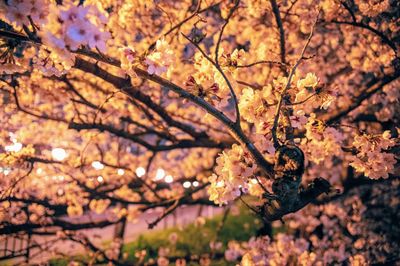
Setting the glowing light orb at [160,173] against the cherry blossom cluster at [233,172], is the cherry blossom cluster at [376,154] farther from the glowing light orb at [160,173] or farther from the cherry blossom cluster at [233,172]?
the glowing light orb at [160,173]

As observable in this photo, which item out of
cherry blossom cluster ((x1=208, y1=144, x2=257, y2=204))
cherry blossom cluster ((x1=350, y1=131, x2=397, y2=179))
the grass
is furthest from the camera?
the grass

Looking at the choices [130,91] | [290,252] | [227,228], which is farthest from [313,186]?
[227,228]

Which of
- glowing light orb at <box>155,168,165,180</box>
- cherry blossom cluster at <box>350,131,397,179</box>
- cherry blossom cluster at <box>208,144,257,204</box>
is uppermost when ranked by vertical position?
glowing light orb at <box>155,168,165,180</box>

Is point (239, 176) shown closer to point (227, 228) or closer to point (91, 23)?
point (91, 23)

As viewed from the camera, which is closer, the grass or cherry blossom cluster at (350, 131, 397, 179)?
cherry blossom cluster at (350, 131, 397, 179)

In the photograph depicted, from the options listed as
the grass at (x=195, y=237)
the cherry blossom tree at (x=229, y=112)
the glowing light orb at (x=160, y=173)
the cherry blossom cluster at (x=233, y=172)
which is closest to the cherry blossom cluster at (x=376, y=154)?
the cherry blossom tree at (x=229, y=112)

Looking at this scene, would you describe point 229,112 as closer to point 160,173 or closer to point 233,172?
point 160,173

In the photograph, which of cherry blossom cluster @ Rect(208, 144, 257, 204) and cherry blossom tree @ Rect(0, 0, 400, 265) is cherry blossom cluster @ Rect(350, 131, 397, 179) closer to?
cherry blossom tree @ Rect(0, 0, 400, 265)

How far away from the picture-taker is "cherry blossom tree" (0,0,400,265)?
8.80 feet

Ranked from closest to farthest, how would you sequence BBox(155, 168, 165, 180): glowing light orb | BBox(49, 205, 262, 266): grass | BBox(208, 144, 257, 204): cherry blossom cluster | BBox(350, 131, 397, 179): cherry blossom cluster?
BBox(208, 144, 257, 204): cherry blossom cluster → BBox(350, 131, 397, 179): cherry blossom cluster → BBox(155, 168, 165, 180): glowing light orb → BBox(49, 205, 262, 266): grass

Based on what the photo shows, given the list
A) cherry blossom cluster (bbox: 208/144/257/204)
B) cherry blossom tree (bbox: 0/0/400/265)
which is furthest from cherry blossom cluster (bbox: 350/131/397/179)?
cherry blossom cluster (bbox: 208/144/257/204)

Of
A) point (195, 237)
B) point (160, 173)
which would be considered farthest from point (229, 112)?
point (195, 237)

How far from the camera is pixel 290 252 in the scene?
6828mm

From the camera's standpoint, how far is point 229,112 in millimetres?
6531
